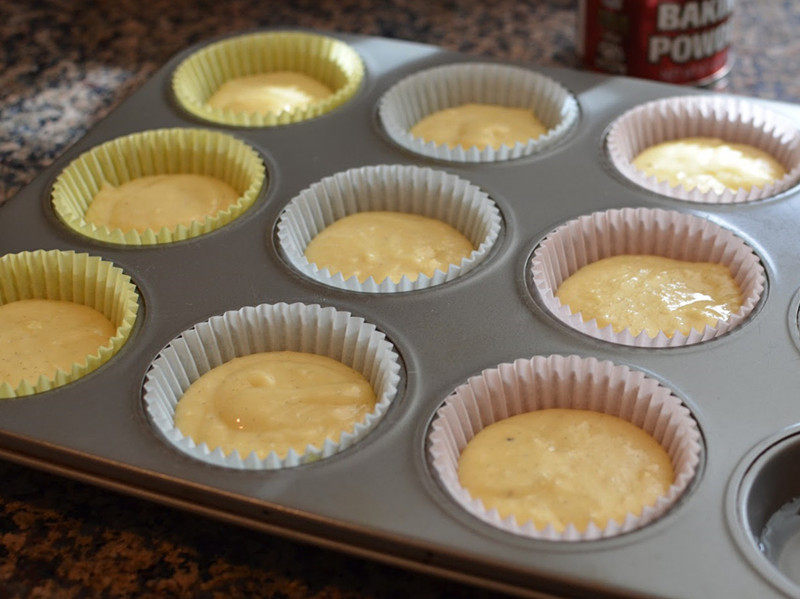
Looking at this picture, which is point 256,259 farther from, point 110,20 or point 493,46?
point 110,20

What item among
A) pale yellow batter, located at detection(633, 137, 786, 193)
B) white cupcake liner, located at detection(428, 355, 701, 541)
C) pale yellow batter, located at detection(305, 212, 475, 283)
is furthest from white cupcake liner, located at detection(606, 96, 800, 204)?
white cupcake liner, located at detection(428, 355, 701, 541)

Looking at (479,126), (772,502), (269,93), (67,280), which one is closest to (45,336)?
(67,280)

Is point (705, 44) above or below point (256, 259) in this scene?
above

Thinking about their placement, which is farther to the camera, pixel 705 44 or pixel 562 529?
pixel 705 44

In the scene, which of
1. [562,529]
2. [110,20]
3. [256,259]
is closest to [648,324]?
[562,529]

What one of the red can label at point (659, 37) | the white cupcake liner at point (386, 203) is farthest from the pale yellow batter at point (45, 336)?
the red can label at point (659, 37)
